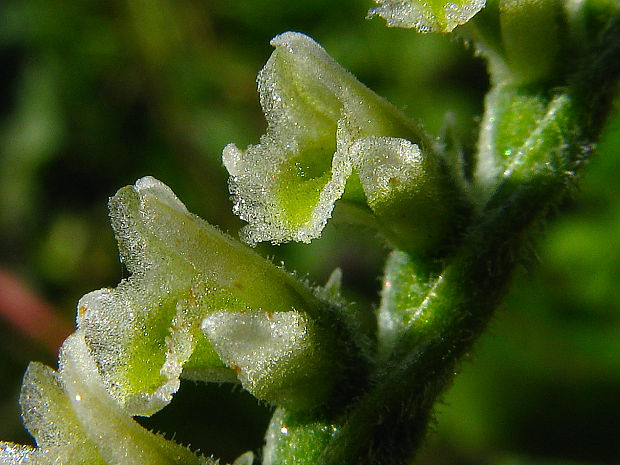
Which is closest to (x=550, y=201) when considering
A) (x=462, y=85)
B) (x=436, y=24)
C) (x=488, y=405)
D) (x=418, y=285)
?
(x=418, y=285)

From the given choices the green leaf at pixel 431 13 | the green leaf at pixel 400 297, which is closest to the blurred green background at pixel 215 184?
the green leaf at pixel 400 297

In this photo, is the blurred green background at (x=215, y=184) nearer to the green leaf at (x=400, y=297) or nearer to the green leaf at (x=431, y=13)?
the green leaf at (x=400, y=297)

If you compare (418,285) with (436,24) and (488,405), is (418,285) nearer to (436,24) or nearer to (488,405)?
(436,24)

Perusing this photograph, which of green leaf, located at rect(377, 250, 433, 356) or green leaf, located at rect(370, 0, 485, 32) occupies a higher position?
green leaf, located at rect(370, 0, 485, 32)

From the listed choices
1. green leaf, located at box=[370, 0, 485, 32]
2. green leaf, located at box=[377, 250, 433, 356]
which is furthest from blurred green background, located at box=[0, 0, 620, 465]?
green leaf, located at box=[370, 0, 485, 32]

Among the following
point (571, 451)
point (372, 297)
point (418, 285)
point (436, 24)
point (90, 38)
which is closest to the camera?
point (436, 24)

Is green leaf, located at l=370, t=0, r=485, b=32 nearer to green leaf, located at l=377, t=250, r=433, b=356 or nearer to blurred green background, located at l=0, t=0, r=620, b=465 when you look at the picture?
green leaf, located at l=377, t=250, r=433, b=356
